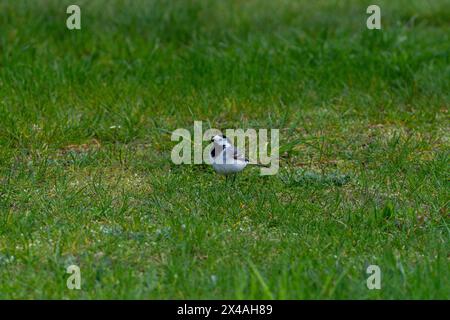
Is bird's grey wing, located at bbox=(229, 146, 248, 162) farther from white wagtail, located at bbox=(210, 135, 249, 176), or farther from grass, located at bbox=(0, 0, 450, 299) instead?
grass, located at bbox=(0, 0, 450, 299)

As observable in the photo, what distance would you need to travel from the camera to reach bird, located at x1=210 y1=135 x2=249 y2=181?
5.59m

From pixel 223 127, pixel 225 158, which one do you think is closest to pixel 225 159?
pixel 225 158

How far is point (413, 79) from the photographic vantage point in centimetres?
754

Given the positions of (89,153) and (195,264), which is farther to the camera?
(89,153)

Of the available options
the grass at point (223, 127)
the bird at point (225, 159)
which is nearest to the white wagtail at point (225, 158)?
the bird at point (225, 159)

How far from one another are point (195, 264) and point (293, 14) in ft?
17.3

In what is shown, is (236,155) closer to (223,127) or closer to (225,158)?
(225,158)

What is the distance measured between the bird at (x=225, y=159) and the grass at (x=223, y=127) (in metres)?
0.14

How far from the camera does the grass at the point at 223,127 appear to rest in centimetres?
446

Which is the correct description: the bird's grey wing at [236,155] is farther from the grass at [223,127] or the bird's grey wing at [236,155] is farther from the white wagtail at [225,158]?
the grass at [223,127]

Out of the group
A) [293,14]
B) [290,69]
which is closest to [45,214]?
[290,69]

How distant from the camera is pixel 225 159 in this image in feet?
18.3

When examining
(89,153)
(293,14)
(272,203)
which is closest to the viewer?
(272,203)
